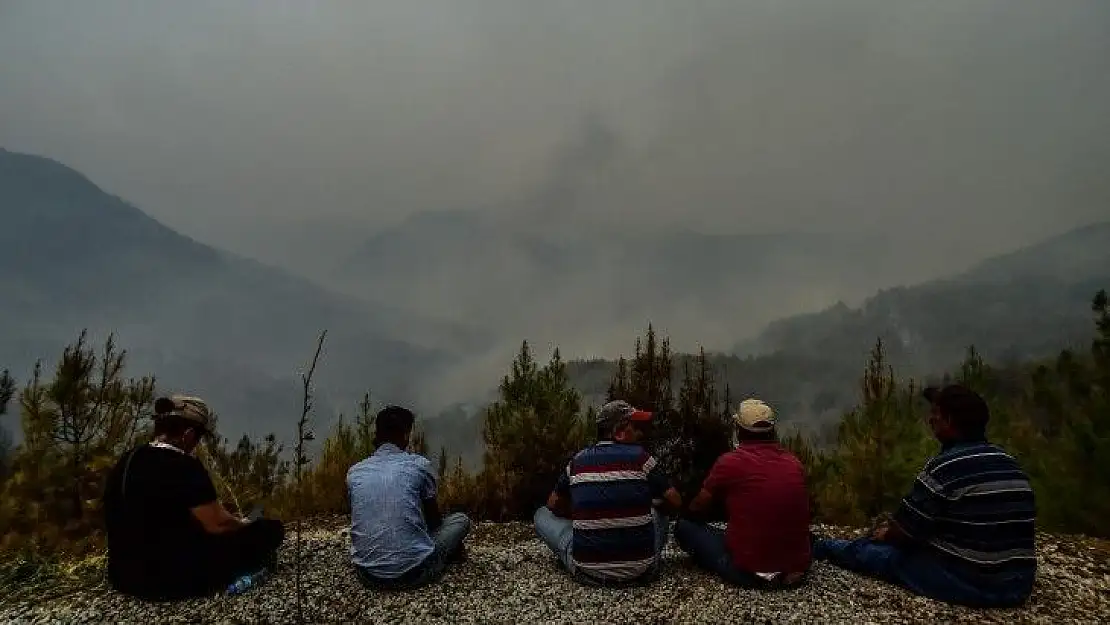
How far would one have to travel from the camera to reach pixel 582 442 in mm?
8617

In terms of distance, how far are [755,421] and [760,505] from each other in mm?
621

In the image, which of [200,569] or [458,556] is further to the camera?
[458,556]

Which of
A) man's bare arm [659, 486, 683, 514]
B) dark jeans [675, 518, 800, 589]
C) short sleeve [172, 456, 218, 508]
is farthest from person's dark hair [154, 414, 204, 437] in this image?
dark jeans [675, 518, 800, 589]

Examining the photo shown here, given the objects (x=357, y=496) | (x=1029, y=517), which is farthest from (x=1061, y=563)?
(x=357, y=496)

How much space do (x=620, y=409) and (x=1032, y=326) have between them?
Result: 190111mm

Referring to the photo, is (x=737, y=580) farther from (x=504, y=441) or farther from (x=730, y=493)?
(x=504, y=441)

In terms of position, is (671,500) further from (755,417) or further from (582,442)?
(582,442)

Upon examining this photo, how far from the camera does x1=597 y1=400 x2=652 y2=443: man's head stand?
5.80 metres

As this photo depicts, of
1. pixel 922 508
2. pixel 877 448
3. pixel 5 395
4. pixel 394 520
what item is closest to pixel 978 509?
pixel 922 508

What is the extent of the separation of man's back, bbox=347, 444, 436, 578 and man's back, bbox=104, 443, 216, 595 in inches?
40.8

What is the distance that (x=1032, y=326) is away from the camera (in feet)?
540

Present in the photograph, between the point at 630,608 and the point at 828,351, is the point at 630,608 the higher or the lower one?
the lower one

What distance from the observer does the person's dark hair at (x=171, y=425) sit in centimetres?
523

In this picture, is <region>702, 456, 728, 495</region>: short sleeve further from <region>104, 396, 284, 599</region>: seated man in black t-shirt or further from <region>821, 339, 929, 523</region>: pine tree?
<region>104, 396, 284, 599</region>: seated man in black t-shirt
